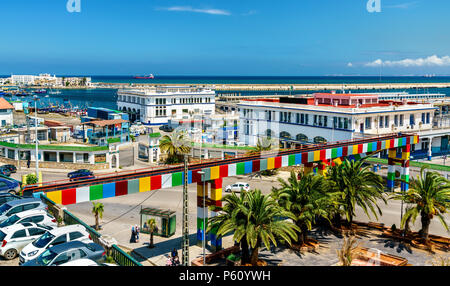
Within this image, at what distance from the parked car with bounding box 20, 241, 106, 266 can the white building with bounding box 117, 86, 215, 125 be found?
76958 mm

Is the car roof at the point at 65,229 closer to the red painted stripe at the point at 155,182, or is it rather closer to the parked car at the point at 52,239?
the parked car at the point at 52,239

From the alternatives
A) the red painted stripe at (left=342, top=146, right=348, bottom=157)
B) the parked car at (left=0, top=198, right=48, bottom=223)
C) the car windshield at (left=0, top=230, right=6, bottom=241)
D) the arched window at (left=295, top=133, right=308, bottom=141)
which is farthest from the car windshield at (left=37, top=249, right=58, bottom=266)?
the arched window at (left=295, top=133, right=308, bottom=141)

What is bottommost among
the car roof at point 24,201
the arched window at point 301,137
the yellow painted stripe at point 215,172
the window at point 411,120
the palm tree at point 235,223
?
the palm tree at point 235,223

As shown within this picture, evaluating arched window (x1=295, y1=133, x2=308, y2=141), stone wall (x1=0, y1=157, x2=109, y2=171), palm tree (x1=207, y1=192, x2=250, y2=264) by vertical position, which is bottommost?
stone wall (x1=0, y1=157, x2=109, y2=171)

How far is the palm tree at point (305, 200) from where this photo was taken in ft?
91.2

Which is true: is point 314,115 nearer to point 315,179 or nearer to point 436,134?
point 436,134

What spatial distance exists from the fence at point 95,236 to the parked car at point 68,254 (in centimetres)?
76

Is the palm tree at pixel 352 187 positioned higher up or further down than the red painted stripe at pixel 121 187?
further down

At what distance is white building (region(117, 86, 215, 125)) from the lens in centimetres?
9844

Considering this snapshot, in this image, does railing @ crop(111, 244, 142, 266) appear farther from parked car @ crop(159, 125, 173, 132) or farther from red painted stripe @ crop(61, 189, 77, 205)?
parked car @ crop(159, 125, 173, 132)

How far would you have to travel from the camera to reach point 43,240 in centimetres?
1991

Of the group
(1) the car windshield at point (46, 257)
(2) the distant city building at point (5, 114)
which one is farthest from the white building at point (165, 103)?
(1) the car windshield at point (46, 257)
